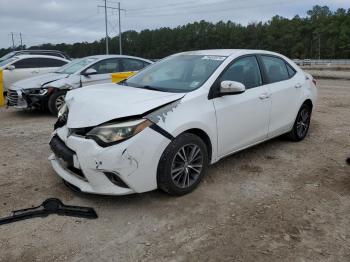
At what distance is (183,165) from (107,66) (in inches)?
248

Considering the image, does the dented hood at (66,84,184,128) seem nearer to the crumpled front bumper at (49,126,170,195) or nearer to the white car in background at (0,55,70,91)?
the crumpled front bumper at (49,126,170,195)

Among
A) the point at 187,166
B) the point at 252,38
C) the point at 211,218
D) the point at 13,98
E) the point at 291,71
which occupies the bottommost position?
the point at 211,218

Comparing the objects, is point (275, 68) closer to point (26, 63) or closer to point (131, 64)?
point (131, 64)

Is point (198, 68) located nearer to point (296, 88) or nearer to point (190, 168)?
point (190, 168)

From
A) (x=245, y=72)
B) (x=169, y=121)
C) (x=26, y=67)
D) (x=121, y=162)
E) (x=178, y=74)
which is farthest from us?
(x=26, y=67)

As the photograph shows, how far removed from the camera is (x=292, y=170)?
517 centimetres

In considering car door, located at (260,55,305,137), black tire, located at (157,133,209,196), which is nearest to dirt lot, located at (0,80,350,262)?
black tire, located at (157,133,209,196)

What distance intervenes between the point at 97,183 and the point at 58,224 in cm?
52

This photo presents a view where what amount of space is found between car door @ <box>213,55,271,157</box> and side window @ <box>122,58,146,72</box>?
543 cm

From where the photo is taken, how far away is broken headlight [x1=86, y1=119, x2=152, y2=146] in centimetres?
375

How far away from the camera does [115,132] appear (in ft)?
12.3

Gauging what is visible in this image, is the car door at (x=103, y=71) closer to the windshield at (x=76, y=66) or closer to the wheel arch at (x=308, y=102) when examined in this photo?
the windshield at (x=76, y=66)

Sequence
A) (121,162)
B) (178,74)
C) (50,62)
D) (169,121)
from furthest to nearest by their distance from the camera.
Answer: (50,62) → (178,74) → (169,121) → (121,162)

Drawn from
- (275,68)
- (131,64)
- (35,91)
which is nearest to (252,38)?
(131,64)
